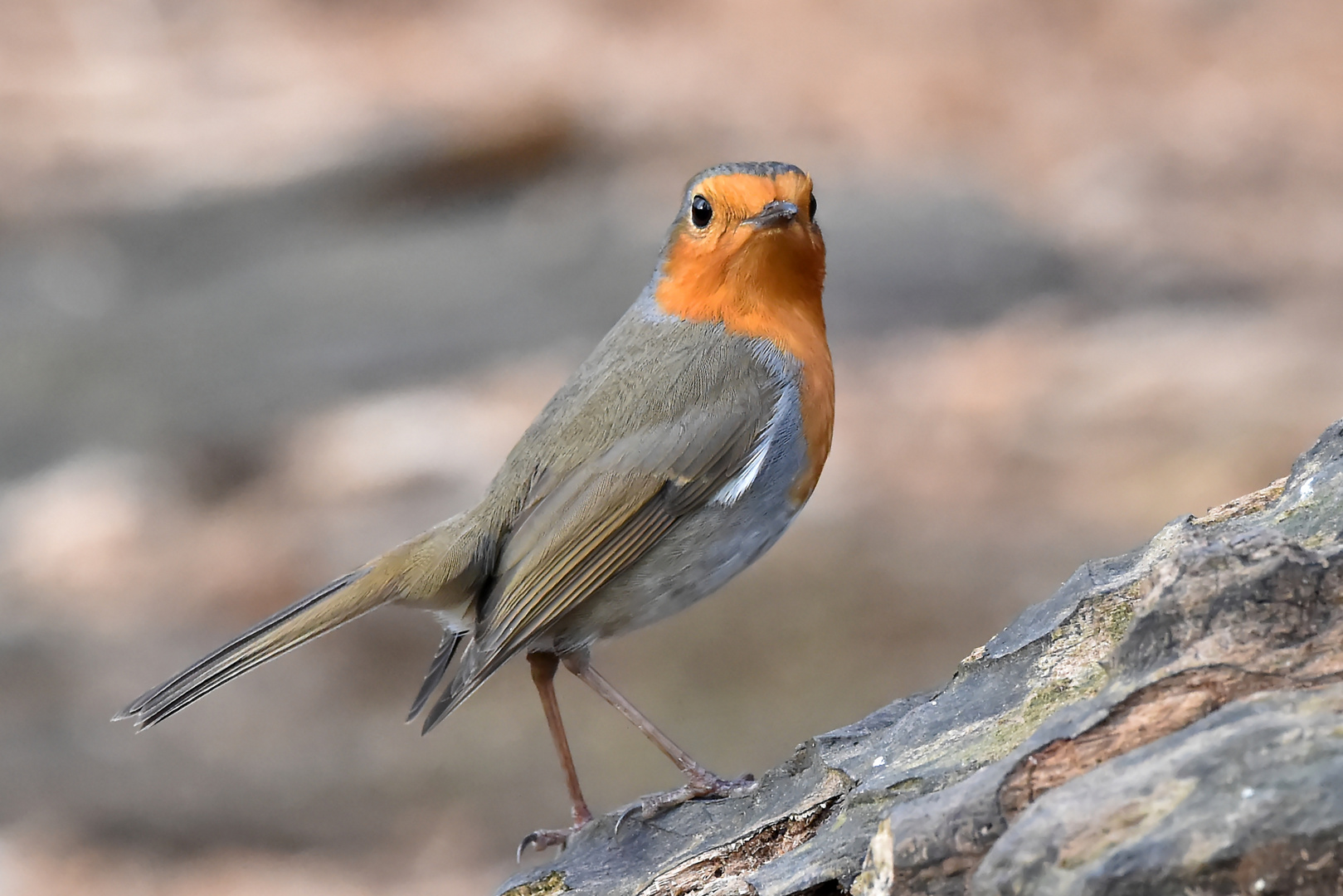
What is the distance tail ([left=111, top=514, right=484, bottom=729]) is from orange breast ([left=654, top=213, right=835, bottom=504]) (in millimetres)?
904

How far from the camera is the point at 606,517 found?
11.5 feet

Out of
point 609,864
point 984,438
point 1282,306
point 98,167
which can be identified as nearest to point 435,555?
point 609,864

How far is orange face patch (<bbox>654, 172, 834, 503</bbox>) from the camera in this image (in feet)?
12.0

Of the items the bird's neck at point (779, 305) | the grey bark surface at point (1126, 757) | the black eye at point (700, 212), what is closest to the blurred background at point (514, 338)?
the bird's neck at point (779, 305)

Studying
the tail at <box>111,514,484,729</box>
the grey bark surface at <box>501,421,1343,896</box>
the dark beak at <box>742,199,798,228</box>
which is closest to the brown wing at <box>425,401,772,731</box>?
the tail at <box>111,514,484,729</box>

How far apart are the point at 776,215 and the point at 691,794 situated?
4.86ft

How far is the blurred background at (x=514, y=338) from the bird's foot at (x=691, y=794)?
3513 mm

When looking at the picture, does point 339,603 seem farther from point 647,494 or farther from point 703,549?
point 703,549

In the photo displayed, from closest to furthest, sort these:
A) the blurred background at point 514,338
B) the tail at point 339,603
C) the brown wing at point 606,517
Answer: the brown wing at point 606,517, the tail at point 339,603, the blurred background at point 514,338

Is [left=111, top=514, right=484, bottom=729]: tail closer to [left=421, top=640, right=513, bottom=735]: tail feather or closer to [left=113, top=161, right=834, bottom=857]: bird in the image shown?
[left=113, top=161, right=834, bottom=857]: bird

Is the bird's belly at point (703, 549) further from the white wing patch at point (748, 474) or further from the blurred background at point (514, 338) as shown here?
the blurred background at point (514, 338)

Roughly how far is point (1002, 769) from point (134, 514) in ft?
23.8

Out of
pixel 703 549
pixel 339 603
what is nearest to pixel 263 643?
pixel 339 603

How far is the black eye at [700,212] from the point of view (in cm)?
378
